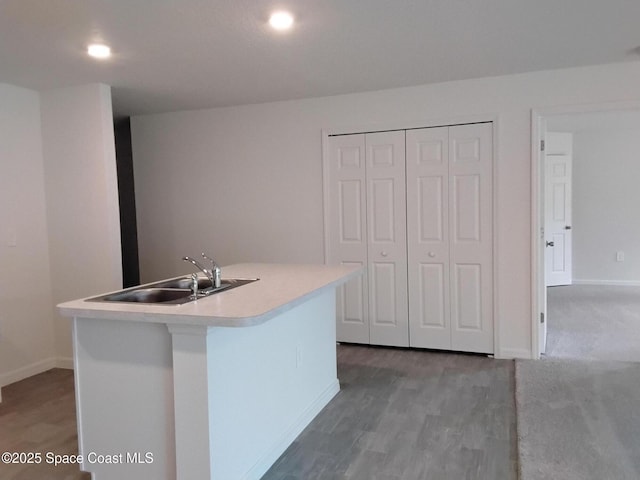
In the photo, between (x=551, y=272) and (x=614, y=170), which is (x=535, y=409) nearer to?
(x=551, y=272)

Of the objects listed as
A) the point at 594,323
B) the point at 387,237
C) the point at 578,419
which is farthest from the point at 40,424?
the point at 594,323

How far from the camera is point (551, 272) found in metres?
7.01

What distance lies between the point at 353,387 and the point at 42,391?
2.17 metres

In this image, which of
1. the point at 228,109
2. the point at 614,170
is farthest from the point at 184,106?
the point at 614,170

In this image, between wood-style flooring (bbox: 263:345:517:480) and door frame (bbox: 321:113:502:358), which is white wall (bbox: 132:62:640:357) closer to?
door frame (bbox: 321:113:502:358)

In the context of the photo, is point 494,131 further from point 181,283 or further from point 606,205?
point 606,205

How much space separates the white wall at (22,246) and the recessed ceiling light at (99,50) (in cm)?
115

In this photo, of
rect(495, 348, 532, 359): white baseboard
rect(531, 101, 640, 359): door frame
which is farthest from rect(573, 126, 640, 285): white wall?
rect(495, 348, 532, 359): white baseboard

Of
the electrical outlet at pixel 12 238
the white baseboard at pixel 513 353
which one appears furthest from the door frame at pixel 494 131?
the electrical outlet at pixel 12 238

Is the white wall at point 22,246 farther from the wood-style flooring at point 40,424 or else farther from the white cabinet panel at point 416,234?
the white cabinet panel at point 416,234

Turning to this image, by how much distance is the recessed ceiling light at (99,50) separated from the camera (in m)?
2.90

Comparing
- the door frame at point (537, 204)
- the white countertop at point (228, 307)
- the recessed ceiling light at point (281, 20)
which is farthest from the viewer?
the door frame at point (537, 204)

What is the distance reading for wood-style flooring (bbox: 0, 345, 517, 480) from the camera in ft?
7.59

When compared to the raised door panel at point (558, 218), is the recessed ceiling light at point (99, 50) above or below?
above
